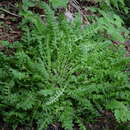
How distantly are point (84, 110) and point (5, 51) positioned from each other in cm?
118

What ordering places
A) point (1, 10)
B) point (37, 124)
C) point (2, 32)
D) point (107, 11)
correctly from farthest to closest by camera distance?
point (107, 11) → point (1, 10) → point (2, 32) → point (37, 124)

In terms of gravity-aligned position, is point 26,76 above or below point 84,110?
above

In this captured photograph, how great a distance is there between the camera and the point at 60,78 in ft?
9.77

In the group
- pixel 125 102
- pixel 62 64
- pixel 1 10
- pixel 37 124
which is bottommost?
pixel 37 124

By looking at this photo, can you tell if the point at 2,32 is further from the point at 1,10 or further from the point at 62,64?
the point at 62,64

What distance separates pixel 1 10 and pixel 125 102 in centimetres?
209

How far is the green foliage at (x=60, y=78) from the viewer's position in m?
2.60

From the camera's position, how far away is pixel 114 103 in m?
2.85

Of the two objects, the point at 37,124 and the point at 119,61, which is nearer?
the point at 37,124

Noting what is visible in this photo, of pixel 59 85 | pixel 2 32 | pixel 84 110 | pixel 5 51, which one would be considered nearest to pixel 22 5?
pixel 2 32

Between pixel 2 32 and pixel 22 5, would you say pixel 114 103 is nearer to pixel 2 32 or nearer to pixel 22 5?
pixel 2 32

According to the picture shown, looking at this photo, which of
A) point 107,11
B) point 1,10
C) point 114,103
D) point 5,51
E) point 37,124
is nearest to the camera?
point 37,124

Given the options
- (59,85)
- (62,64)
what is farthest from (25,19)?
(59,85)

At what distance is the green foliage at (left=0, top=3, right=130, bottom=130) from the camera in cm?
260
